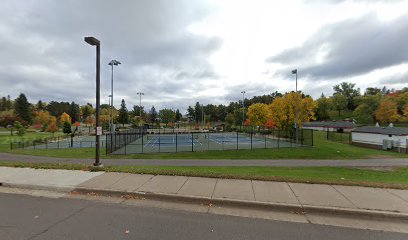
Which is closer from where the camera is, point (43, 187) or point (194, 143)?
point (43, 187)

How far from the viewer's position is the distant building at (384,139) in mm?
Result: 36938

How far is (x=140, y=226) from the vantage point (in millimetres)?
4855

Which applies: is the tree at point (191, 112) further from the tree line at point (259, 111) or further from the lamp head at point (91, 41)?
the lamp head at point (91, 41)

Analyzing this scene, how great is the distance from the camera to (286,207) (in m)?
5.83

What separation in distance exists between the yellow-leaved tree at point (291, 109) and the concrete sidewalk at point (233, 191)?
4511cm

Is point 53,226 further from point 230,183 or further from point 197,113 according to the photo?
point 197,113

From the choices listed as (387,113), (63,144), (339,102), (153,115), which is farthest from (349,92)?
(63,144)

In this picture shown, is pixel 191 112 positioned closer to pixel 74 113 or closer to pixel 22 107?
pixel 74 113

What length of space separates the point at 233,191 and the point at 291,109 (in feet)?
154

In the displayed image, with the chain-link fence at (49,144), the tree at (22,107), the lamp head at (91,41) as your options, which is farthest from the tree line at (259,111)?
the lamp head at (91,41)

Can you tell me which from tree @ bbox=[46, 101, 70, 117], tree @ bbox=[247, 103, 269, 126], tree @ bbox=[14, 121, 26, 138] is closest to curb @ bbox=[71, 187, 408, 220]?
tree @ bbox=[14, 121, 26, 138]

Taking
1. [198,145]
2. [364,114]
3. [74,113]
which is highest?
[74,113]

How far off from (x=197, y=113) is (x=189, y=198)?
142 metres

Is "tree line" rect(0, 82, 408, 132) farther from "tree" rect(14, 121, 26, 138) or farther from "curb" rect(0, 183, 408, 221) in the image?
"curb" rect(0, 183, 408, 221)
